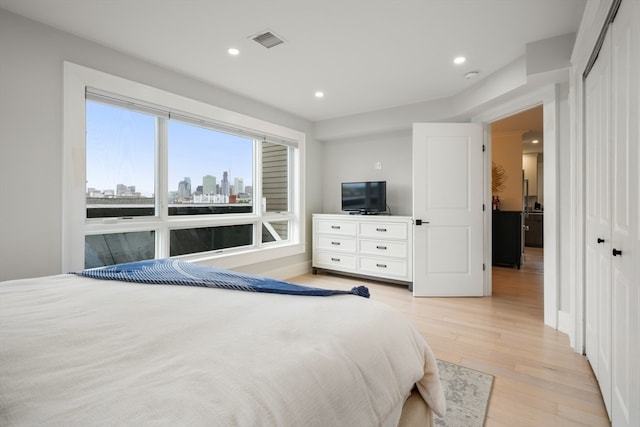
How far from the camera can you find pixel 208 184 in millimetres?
3551

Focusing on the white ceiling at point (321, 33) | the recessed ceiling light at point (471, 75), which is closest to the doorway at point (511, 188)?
the recessed ceiling light at point (471, 75)

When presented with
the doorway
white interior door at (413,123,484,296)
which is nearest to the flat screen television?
white interior door at (413,123,484,296)

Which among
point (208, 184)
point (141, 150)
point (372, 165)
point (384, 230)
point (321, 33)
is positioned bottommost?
point (384, 230)

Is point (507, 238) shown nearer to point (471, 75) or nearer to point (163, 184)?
point (471, 75)

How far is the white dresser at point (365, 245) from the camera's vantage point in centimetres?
396

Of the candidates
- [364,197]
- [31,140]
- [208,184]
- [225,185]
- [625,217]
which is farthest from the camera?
[364,197]

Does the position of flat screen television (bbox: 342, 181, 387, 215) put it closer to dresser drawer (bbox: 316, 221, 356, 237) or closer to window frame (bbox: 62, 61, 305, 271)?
dresser drawer (bbox: 316, 221, 356, 237)

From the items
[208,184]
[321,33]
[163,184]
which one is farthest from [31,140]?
[321,33]

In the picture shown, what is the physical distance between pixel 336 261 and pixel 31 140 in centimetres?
352

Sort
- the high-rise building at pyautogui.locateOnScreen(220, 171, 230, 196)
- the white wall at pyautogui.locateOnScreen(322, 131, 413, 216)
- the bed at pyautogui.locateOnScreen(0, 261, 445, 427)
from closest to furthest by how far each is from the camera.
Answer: the bed at pyautogui.locateOnScreen(0, 261, 445, 427), the high-rise building at pyautogui.locateOnScreen(220, 171, 230, 196), the white wall at pyautogui.locateOnScreen(322, 131, 413, 216)

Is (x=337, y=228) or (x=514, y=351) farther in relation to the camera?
(x=337, y=228)

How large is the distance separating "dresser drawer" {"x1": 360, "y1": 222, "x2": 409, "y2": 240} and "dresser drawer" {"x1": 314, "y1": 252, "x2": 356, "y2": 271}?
16.7 inches

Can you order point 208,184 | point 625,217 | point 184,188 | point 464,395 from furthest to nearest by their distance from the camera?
1. point 208,184
2. point 184,188
3. point 464,395
4. point 625,217

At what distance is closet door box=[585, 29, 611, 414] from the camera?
158 centimetres
